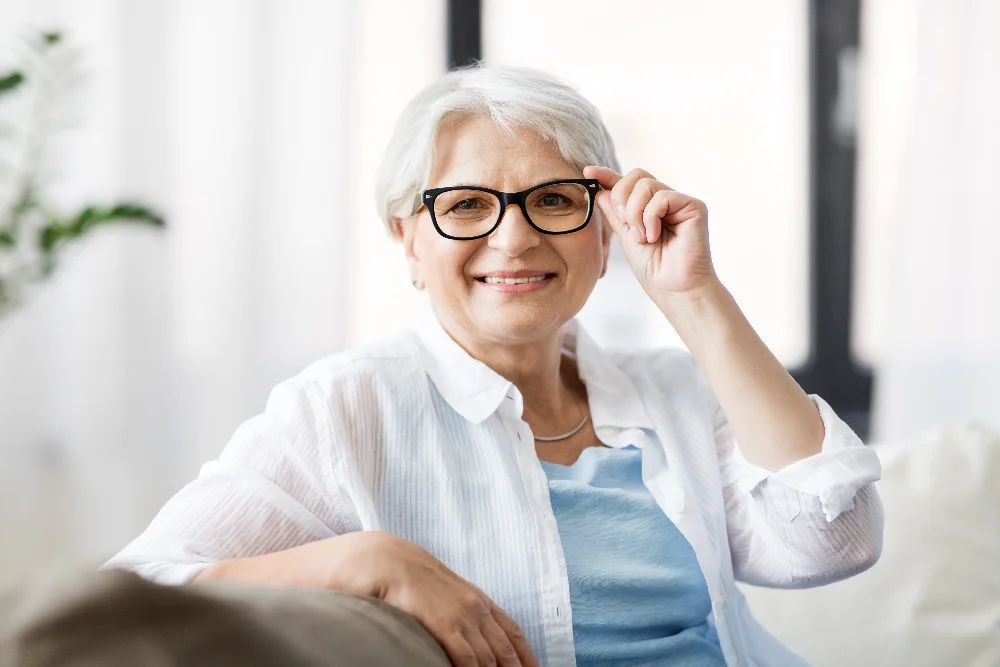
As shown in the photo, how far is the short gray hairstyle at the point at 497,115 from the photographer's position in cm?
124

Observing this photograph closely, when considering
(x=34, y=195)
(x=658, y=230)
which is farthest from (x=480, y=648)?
(x=34, y=195)

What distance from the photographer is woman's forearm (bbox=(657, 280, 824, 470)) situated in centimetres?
115

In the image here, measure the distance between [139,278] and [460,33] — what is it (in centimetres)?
121

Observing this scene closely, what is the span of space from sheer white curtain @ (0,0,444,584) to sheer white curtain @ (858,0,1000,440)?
1.62 metres

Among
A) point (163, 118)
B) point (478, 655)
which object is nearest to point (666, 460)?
point (478, 655)

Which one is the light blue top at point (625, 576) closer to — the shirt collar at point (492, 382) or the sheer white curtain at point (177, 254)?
the shirt collar at point (492, 382)

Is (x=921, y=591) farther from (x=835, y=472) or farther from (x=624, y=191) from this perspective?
(x=624, y=191)

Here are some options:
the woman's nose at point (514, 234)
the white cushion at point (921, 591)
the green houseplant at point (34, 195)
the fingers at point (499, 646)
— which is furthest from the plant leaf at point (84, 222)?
the fingers at point (499, 646)

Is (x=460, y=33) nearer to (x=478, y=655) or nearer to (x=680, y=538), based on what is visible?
(x=680, y=538)

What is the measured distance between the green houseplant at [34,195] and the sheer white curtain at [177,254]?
111 millimetres

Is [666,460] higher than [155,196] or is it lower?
lower

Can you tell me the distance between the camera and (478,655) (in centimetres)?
84

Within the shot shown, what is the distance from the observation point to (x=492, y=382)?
1251 mm

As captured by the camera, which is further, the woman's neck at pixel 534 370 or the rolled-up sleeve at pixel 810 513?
the woman's neck at pixel 534 370
